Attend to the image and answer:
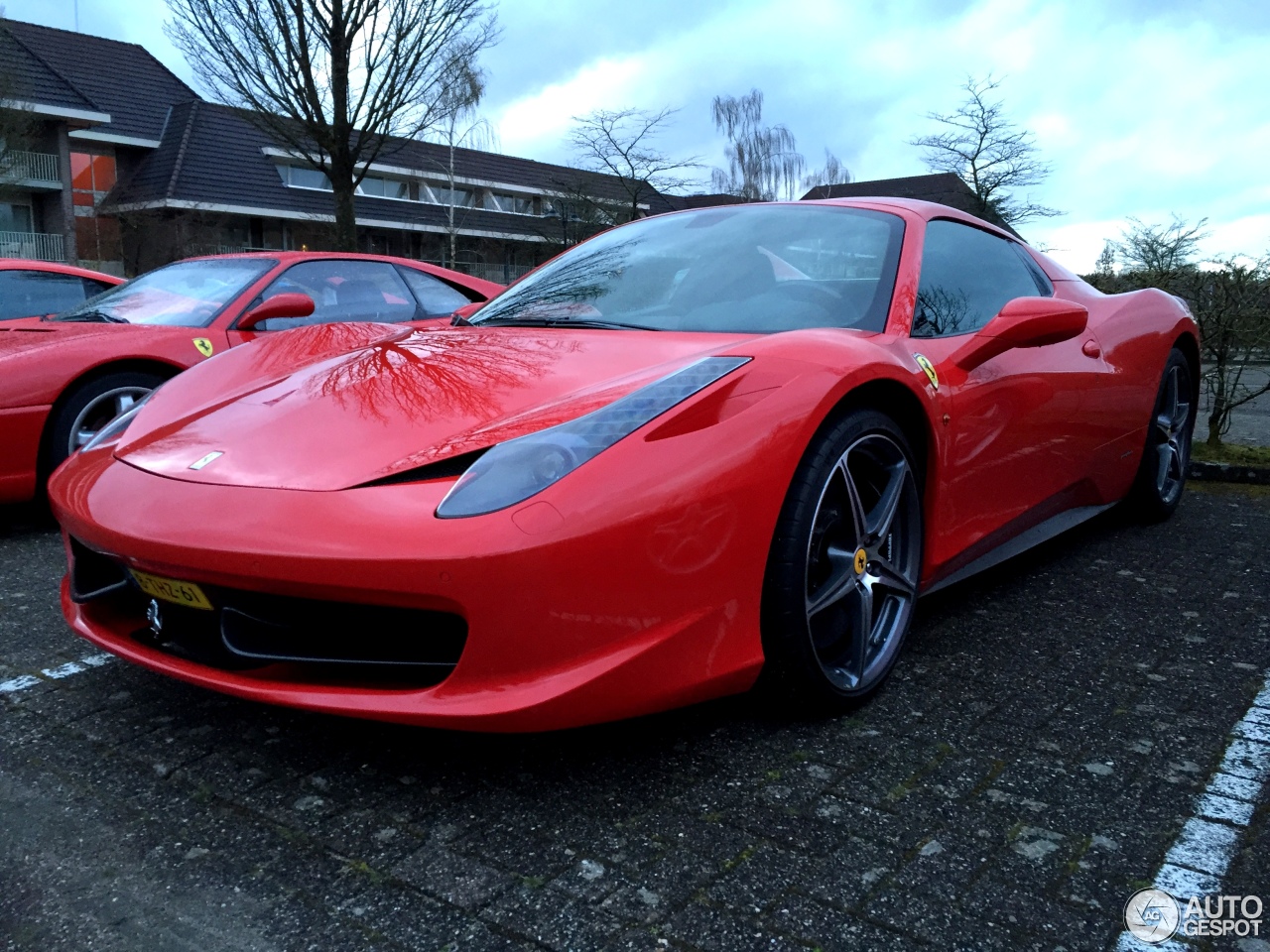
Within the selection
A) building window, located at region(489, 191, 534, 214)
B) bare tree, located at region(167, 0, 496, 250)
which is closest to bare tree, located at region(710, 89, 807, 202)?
building window, located at region(489, 191, 534, 214)

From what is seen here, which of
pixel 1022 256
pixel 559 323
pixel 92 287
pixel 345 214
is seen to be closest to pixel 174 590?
pixel 559 323

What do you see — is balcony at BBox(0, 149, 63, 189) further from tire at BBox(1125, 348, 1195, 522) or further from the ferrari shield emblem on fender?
the ferrari shield emblem on fender

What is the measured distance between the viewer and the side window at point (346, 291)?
4898 mm

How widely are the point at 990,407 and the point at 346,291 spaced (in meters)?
3.49

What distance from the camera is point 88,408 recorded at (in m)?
4.12

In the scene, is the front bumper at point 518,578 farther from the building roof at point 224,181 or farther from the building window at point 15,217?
the building window at point 15,217

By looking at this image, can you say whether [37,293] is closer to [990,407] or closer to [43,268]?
[43,268]

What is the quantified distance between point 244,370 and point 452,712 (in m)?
1.39

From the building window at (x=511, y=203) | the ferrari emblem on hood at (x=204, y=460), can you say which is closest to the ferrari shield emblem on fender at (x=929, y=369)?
the ferrari emblem on hood at (x=204, y=460)

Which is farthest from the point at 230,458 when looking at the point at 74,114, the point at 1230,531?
the point at 74,114

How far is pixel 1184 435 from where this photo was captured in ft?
13.8

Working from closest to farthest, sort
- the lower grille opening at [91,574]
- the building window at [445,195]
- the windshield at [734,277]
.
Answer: the lower grille opening at [91,574], the windshield at [734,277], the building window at [445,195]

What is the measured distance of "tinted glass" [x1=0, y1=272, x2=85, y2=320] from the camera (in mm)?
→ 5277

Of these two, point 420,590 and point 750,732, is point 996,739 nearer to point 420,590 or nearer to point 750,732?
point 750,732
